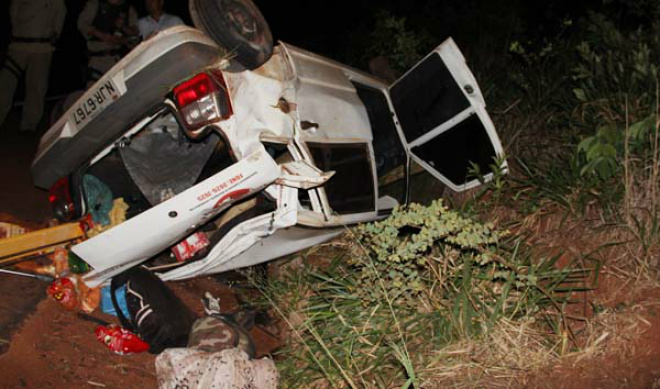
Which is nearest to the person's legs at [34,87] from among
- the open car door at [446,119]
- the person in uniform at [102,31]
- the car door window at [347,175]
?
the person in uniform at [102,31]

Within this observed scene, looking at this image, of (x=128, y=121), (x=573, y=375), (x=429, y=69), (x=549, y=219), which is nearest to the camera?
(x=573, y=375)

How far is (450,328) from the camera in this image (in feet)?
11.3

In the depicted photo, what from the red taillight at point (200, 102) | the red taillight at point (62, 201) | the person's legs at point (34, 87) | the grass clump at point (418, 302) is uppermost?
the person's legs at point (34, 87)

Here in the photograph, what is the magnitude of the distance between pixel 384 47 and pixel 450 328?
657cm

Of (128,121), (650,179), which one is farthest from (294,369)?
(650,179)

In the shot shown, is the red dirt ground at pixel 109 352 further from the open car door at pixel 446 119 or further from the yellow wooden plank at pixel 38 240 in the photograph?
the open car door at pixel 446 119

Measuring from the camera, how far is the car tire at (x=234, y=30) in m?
3.75

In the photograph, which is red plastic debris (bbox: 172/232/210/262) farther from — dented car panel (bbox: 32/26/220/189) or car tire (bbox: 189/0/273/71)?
car tire (bbox: 189/0/273/71)

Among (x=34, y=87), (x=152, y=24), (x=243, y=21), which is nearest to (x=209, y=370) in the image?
(x=243, y=21)

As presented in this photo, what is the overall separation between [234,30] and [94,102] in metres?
1.01

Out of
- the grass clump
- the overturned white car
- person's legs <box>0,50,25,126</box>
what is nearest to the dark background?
person's legs <box>0,50,25,126</box>

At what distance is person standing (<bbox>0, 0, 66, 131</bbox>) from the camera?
678 centimetres

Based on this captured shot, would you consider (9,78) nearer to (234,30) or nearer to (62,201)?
(62,201)

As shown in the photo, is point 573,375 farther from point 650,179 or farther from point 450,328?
point 650,179
